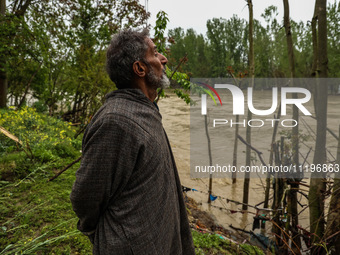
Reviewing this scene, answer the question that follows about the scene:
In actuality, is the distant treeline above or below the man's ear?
above

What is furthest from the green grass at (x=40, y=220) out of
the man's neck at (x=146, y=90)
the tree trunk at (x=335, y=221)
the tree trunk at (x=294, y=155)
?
the tree trunk at (x=294, y=155)

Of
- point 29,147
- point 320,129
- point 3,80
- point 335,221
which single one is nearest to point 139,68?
point 320,129

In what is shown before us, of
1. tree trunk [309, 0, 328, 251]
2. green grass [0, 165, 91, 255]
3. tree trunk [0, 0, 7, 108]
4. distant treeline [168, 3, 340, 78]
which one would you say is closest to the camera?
green grass [0, 165, 91, 255]

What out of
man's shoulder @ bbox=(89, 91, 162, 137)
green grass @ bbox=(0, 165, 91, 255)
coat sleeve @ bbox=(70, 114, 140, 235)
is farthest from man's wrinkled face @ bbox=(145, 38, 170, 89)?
green grass @ bbox=(0, 165, 91, 255)

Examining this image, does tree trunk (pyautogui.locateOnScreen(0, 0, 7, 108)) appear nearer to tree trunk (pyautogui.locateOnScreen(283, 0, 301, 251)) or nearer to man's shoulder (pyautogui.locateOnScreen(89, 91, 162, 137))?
tree trunk (pyautogui.locateOnScreen(283, 0, 301, 251))

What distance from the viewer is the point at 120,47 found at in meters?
1.49

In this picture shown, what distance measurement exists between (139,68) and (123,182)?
640 mm

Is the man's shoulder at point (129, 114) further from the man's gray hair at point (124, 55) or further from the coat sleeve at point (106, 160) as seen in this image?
the man's gray hair at point (124, 55)

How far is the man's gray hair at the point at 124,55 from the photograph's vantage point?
1469 mm

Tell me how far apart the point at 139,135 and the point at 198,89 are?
4.45 m

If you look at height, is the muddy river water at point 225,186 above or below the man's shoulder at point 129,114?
below

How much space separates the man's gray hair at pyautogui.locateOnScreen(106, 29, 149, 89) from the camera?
4.82 feet

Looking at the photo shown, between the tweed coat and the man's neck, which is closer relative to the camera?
the tweed coat

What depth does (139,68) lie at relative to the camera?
1491 mm
